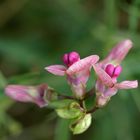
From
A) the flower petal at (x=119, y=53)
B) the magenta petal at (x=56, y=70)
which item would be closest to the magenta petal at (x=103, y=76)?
the magenta petal at (x=56, y=70)

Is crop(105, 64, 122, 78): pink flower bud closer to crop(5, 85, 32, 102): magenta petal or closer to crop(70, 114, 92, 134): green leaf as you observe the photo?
crop(70, 114, 92, 134): green leaf

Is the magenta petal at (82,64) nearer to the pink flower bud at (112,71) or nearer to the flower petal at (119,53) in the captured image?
the pink flower bud at (112,71)

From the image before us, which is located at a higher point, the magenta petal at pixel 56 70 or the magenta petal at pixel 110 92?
the magenta petal at pixel 56 70

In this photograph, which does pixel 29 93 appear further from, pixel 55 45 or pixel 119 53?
pixel 55 45

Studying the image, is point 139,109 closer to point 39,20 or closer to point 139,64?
point 139,64

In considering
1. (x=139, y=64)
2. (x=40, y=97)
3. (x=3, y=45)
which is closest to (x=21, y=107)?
(x=3, y=45)

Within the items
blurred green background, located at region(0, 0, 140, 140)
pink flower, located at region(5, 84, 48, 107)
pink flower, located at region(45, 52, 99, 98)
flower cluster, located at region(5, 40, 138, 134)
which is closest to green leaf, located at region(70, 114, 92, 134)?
flower cluster, located at region(5, 40, 138, 134)

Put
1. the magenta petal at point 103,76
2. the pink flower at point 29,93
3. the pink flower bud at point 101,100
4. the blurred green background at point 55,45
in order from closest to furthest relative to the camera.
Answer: the magenta petal at point 103,76 < the pink flower bud at point 101,100 < the pink flower at point 29,93 < the blurred green background at point 55,45

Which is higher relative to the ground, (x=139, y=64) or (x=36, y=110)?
(x=139, y=64)
